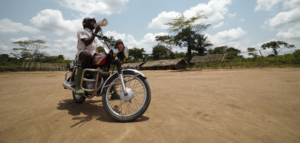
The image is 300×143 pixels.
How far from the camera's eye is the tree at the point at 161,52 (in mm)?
42312

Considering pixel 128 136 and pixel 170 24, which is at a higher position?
pixel 170 24

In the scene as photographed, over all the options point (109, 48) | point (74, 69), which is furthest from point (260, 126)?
point (74, 69)

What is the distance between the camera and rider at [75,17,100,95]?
2.52 m

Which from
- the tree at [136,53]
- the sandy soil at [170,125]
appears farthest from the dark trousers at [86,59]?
the tree at [136,53]

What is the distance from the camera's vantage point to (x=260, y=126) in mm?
1822

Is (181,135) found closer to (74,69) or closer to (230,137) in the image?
(230,137)

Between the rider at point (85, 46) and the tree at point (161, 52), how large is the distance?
40.0 meters

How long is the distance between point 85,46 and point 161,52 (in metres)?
40.3

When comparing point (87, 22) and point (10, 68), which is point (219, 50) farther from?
point (10, 68)

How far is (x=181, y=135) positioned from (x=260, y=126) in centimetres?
112

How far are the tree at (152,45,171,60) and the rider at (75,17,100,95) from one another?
39968mm

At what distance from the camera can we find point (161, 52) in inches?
1670

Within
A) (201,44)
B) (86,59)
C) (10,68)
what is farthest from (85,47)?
(201,44)

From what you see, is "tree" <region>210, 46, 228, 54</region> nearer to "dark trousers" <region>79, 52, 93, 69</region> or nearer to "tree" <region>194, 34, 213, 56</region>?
"tree" <region>194, 34, 213, 56</region>
